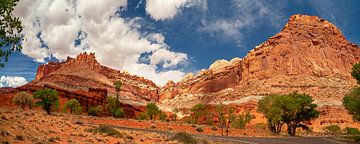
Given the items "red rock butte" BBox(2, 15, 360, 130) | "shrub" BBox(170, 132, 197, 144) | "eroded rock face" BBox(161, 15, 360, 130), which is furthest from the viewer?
"eroded rock face" BBox(161, 15, 360, 130)

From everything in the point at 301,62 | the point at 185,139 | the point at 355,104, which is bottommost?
the point at 185,139

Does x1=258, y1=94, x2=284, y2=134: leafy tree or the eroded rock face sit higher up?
the eroded rock face

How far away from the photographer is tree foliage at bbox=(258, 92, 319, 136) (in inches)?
1944

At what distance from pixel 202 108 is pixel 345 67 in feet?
347

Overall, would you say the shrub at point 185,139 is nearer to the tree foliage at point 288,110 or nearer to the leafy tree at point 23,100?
the tree foliage at point 288,110

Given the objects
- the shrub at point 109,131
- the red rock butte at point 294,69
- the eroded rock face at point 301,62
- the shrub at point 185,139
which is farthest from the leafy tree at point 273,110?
the eroded rock face at point 301,62

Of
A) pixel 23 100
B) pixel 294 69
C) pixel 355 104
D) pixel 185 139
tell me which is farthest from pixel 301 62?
pixel 185 139

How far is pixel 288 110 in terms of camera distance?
5000 cm

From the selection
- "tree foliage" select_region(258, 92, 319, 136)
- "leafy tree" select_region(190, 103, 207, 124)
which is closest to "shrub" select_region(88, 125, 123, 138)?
"tree foliage" select_region(258, 92, 319, 136)

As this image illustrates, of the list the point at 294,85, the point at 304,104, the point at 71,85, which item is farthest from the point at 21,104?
the point at 294,85

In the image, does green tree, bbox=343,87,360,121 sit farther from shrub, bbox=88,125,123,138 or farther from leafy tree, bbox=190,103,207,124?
leafy tree, bbox=190,103,207,124

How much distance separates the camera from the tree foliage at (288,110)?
49.4 meters

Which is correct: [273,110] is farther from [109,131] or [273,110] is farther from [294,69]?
[294,69]

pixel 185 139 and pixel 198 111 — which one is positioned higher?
pixel 198 111
